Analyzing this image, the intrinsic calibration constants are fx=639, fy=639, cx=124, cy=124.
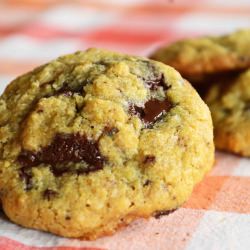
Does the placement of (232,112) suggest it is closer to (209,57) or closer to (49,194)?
(209,57)

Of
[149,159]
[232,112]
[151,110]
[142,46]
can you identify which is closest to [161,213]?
[149,159]

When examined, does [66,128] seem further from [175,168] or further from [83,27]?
[83,27]

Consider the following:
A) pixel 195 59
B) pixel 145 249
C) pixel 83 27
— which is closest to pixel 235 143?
pixel 195 59

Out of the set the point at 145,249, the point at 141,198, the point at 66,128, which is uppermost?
the point at 66,128

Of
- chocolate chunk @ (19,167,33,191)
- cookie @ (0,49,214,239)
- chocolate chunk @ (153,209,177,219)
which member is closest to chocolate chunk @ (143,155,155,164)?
cookie @ (0,49,214,239)

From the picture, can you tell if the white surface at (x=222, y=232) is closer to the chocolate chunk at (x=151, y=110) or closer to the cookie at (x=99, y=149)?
the cookie at (x=99, y=149)

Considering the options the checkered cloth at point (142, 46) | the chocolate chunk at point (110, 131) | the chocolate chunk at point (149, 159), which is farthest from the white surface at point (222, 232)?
the chocolate chunk at point (110, 131)
